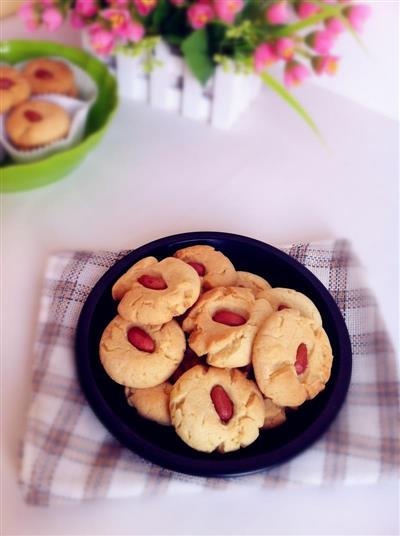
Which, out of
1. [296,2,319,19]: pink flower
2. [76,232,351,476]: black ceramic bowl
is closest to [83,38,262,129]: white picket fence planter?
[296,2,319,19]: pink flower

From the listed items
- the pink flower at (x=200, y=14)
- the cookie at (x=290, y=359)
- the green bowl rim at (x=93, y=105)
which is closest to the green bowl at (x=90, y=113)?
the green bowl rim at (x=93, y=105)

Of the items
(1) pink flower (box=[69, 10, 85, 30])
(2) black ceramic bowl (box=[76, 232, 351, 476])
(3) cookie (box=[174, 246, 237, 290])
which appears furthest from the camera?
(1) pink flower (box=[69, 10, 85, 30])

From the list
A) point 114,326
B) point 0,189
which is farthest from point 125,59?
point 114,326

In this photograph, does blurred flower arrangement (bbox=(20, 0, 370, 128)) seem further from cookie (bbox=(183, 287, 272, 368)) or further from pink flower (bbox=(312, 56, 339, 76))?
cookie (bbox=(183, 287, 272, 368))

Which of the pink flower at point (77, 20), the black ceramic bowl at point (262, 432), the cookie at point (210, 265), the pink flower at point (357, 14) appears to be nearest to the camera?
the black ceramic bowl at point (262, 432)

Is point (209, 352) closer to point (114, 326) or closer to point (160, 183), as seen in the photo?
point (114, 326)

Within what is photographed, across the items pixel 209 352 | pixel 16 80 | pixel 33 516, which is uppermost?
pixel 16 80

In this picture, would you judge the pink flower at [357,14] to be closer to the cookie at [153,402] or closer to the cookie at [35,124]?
the cookie at [35,124]
